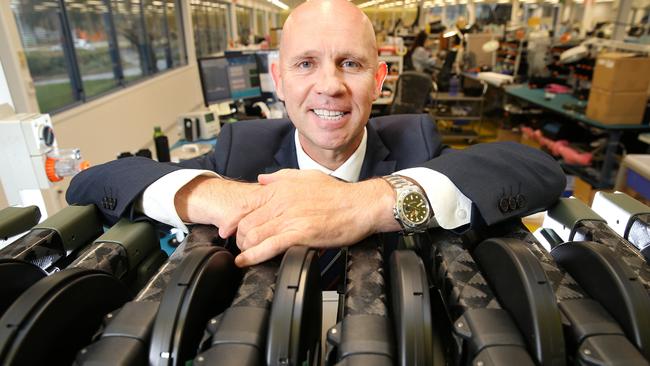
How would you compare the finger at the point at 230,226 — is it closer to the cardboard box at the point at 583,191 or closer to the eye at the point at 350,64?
the eye at the point at 350,64

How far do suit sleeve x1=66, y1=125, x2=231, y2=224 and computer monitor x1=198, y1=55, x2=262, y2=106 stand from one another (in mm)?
2502

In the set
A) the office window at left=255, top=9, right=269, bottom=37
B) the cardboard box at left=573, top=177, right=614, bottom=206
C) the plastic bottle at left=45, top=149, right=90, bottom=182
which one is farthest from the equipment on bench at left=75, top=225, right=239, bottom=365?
the office window at left=255, top=9, right=269, bottom=37

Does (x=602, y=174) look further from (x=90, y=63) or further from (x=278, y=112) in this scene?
(x=90, y=63)

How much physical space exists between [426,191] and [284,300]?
37cm

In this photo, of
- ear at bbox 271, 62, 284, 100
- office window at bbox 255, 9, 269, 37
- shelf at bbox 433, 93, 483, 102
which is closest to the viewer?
ear at bbox 271, 62, 284, 100

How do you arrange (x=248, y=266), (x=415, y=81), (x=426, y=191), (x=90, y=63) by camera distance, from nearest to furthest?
(x=248, y=266) → (x=426, y=191) → (x=415, y=81) → (x=90, y=63)

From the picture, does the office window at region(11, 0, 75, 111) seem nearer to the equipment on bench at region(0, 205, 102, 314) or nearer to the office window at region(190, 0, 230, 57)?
the equipment on bench at region(0, 205, 102, 314)

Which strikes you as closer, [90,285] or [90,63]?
[90,285]

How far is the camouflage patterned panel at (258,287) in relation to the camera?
17.9 inches

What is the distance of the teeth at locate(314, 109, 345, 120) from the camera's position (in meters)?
0.94

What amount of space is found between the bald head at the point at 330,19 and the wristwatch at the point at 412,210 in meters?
0.42

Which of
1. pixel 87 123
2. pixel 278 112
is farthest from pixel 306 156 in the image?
pixel 87 123

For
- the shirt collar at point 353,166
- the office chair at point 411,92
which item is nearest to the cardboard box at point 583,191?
the office chair at point 411,92

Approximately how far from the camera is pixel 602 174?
3.47m
